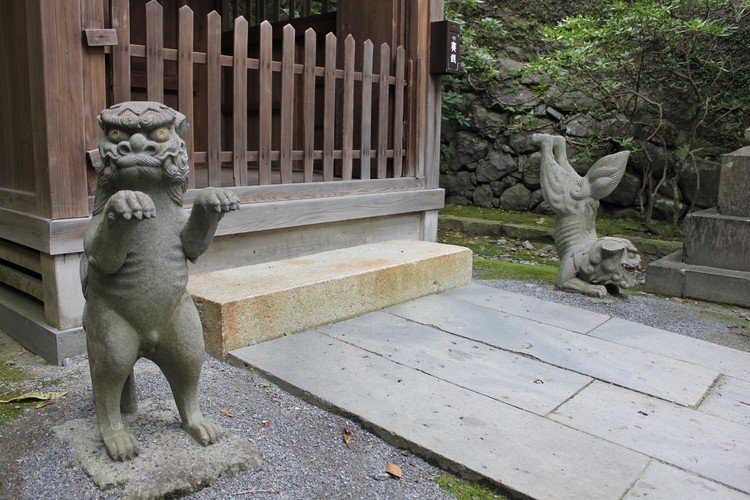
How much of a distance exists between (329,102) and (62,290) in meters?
2.37

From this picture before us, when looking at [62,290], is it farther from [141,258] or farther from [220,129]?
[141,258]

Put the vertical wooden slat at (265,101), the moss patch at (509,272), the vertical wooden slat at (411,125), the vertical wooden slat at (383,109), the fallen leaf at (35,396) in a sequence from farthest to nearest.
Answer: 1. the moss patch at (509,272)
2. the vertical wooden slat at (411,125)
3. the vertical wooden slat at (383,109)
4. the vertical wooden slat at (265,101)
5. the fallen leaf at (35,396)

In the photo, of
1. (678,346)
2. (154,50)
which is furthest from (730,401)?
(154,50)

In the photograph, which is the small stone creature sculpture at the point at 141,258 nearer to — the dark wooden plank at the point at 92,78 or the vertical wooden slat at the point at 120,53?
the dark wooden plank at the point at 92,78

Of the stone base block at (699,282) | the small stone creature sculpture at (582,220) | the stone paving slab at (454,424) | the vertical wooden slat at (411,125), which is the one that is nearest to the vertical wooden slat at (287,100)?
the vertical wooden slat at (411,125)

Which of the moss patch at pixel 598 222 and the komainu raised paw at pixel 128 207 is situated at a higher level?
the komainu raised paw at pixel 128 207

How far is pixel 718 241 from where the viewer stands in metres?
5.73

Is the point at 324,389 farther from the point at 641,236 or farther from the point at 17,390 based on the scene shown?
the point at 641,236

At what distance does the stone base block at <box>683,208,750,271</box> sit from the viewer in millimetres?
5617

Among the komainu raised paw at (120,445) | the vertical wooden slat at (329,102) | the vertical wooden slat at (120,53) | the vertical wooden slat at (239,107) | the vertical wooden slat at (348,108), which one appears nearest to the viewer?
the komainu raised paw at (120,445)

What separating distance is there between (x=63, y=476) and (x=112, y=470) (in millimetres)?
223

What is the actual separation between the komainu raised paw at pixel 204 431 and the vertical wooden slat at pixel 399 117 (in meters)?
3.50

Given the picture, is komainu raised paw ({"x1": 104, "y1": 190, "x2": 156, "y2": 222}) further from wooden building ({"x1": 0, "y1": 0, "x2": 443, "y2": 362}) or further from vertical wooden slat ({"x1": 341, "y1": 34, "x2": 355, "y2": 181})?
vertical wooden slat ({"x1": 341, "y1": 34, "x2": 355, "y2": 181})

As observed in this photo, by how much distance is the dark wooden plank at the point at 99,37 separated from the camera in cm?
331
